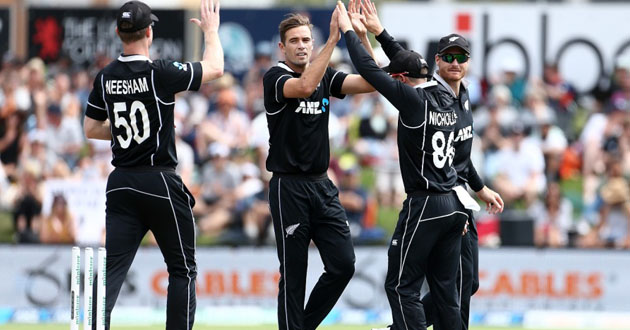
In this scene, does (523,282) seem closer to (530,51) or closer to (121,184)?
(530,51)

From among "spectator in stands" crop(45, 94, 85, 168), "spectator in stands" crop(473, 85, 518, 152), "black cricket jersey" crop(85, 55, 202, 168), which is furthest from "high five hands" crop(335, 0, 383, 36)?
"spectator in stands" crop(45, 94, 85, 168)

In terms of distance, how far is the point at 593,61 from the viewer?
17.8 m

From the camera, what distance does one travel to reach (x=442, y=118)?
27.7ft

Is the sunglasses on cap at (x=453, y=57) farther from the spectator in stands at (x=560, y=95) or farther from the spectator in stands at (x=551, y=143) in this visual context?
the spectator in stands at (x=560, y=95)

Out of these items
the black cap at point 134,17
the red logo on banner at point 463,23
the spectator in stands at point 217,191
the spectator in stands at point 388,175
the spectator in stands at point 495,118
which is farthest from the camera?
the red logo on banner at point 463,23

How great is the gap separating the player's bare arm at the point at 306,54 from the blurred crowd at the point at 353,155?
610 centimetres

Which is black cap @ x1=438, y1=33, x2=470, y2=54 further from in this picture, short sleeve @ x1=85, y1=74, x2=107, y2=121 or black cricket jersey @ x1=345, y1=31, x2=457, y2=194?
short sleeve @ x1=85, y1=74, x2=107, y2=121

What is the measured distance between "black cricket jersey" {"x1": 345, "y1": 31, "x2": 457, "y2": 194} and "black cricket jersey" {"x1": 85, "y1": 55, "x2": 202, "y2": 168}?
122 cm

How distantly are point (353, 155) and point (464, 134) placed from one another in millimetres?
7034

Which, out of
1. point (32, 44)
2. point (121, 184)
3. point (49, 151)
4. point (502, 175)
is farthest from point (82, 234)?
point (121, 184)

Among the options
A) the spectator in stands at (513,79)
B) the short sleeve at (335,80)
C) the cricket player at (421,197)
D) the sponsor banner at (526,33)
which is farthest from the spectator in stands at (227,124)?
the cricket player at (421,197)

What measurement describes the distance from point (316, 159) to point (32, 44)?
10.4 m

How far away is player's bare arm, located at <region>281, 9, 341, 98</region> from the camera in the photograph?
8250 millimetres

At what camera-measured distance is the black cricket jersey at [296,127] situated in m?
8.60
